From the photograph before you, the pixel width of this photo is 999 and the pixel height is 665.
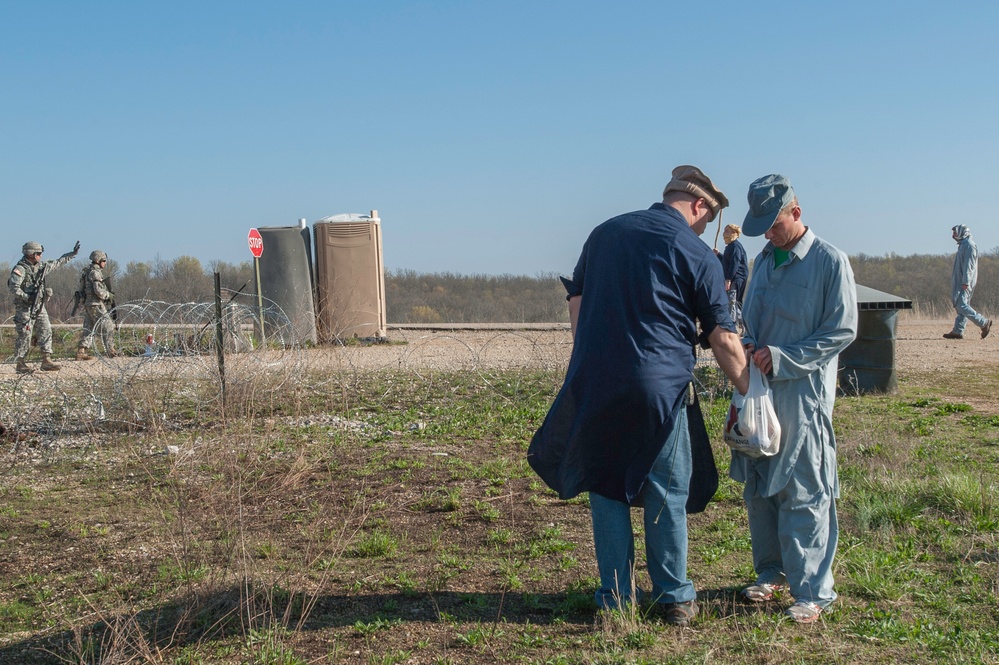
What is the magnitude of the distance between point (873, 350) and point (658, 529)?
7.21 m

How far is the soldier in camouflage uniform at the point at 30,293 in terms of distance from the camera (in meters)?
13.1

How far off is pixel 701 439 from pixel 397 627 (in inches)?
59.9

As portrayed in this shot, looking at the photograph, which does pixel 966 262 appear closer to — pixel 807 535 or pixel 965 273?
pixel 965 273

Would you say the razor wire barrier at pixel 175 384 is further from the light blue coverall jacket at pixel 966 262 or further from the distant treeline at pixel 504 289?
the distant treeline at pixel 504 289

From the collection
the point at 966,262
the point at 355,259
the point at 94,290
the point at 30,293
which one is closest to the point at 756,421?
the point at 30,293

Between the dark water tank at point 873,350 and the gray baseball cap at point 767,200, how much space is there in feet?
21.6

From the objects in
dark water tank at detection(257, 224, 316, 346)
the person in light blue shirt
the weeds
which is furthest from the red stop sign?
the person in light blue shirt

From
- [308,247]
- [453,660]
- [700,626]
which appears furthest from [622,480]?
[308,247]

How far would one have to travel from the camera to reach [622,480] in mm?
3697

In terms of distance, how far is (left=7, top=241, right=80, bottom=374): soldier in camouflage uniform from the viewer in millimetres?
13117

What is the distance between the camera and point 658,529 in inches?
148

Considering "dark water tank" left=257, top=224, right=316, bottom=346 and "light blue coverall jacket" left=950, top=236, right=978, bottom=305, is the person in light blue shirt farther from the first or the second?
"dark water tank" left=257, top=224, right=316, bottom=346

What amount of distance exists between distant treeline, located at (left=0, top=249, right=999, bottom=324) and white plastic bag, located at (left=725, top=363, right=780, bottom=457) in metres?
21.2

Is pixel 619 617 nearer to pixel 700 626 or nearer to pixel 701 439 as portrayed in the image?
pixel 700 626
